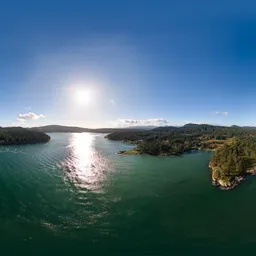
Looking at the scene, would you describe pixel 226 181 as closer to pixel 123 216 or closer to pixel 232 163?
pixel 232 163

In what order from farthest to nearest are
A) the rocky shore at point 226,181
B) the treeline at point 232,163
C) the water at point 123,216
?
the treeline at point 232,163, the rocky shore at point 226,181, the water at point 123,216

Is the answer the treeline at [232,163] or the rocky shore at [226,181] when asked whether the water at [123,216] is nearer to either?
the rocky shore at [226,181]

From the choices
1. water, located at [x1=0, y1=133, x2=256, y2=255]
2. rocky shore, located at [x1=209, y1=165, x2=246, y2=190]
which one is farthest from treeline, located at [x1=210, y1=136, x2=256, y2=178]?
water, located at [x1=0, y1=133, x2=256, y2=255]

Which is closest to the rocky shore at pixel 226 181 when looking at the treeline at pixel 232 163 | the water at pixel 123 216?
the treeline at pixel 232 163

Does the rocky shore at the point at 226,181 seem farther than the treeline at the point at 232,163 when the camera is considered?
No

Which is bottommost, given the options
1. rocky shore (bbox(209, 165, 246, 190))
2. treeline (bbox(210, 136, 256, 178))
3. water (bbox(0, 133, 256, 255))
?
water (bbox(0, 133, 256, 255))

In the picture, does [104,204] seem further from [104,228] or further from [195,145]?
[195,145]

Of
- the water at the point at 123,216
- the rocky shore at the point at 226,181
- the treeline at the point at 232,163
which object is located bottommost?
the water at the point at 123,216

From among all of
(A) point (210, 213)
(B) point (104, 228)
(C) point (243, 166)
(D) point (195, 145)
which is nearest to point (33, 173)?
(B) point (104, 228)

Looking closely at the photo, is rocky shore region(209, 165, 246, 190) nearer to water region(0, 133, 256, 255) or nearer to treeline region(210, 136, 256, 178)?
treeline region(210, 136, 256, 178)
